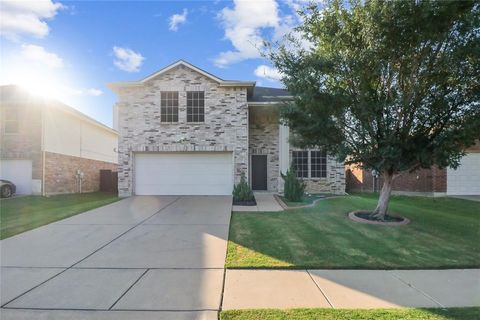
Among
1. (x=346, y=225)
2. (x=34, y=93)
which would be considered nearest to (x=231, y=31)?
(x=346, y=225)

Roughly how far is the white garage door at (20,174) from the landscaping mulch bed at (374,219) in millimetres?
16495

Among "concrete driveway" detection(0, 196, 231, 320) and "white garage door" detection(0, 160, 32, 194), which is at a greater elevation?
"white garage door" detection(0, 160, 32, 194)

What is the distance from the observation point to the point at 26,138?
1678cm

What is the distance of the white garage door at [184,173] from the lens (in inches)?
605

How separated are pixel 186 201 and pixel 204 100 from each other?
522 cm

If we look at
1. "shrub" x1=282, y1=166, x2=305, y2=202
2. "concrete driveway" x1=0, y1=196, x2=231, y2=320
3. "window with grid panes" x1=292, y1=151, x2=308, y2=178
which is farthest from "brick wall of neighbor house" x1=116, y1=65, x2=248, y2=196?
"concrete driveway" x1=0, y1=196, x2=231, y2=320

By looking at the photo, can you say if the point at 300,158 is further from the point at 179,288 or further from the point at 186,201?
the point at 179,288

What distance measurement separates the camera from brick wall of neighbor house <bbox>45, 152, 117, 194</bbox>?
17.2m

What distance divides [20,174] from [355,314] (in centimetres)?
1870

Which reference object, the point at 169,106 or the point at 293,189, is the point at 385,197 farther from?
the point at 169,106

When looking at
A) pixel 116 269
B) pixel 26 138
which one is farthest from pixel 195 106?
pixel 116 269

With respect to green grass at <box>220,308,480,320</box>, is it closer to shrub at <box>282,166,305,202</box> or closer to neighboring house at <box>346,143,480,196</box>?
shrub at <box>282,166,305,202</box>

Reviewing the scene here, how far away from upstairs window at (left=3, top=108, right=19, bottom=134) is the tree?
15504 mm

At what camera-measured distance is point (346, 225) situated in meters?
8.46
